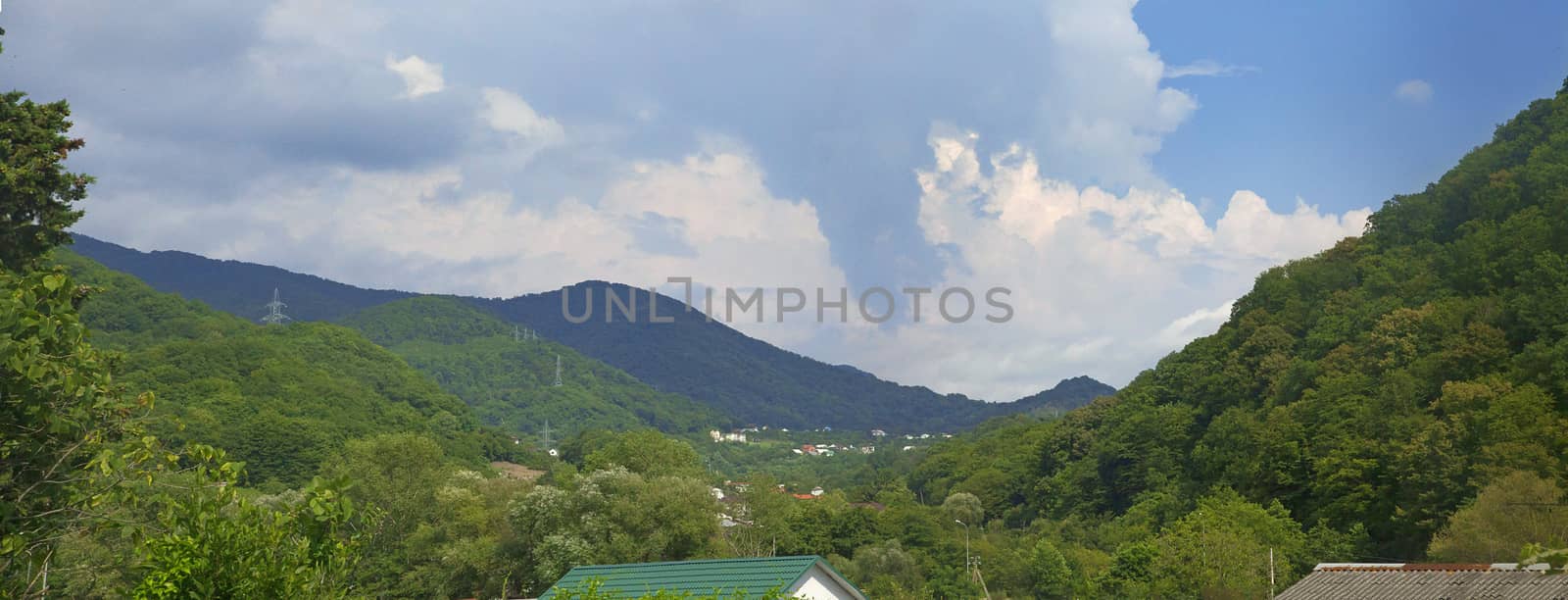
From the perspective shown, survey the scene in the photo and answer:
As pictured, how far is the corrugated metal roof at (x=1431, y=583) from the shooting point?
22.5 metres

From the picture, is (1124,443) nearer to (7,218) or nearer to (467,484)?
(467,484)

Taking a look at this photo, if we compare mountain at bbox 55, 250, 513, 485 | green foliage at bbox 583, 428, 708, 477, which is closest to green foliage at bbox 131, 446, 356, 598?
green foliage at bbox 583, 428, 708, 477

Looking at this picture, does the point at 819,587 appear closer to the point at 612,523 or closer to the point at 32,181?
the point at 32,181

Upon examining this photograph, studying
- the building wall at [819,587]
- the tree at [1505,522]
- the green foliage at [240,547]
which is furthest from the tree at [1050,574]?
the green foliage at [240,547]

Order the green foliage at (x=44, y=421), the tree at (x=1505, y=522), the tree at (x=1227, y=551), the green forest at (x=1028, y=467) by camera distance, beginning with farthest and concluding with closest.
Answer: the tree at (x=1227, y=551) < the tree at (x=1505, y=522) < the green forest at (x=1028, y=467) < the green foliage at (x=44, y=421)

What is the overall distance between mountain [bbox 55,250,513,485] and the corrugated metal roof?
5858cm

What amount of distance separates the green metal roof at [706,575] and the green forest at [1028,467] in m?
2.16

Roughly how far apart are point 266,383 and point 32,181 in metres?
85.3

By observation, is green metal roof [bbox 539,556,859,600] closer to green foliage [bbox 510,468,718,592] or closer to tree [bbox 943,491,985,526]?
green foliage [bbox 510,468,718,592]

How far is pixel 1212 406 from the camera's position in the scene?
261 feet

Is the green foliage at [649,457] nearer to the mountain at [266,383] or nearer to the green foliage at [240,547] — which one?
the mountain at [266,383]

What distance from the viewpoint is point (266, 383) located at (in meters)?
102

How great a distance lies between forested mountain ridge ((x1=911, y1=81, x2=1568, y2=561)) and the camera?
154 ft

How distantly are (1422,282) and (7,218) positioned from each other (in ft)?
213
